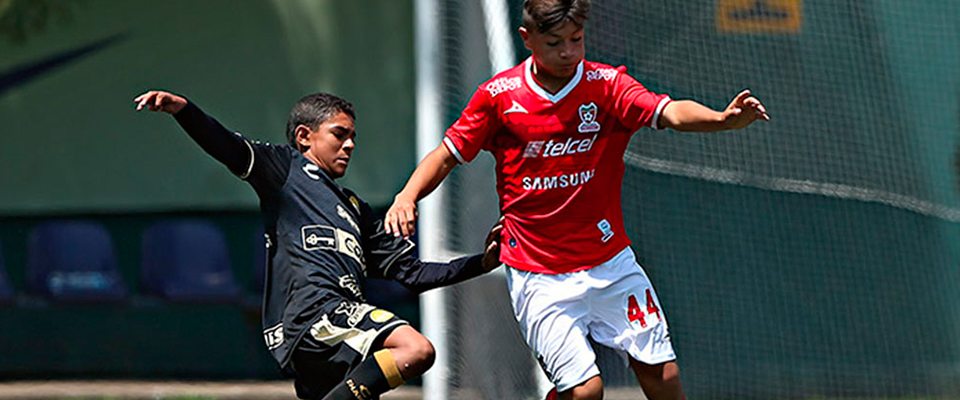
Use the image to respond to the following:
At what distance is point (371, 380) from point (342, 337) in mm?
194

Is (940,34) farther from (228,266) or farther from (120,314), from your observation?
(120,314)

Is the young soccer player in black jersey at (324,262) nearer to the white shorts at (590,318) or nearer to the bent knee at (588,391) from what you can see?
the white shorts at (590,318)

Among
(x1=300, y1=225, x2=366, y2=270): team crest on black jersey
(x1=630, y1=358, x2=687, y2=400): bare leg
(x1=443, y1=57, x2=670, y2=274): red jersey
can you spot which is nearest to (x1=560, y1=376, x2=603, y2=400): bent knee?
(x1=630, y1=358, x2=687, y2=400): bare leg

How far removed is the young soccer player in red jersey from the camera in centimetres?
464

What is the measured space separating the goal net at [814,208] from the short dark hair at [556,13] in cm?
226

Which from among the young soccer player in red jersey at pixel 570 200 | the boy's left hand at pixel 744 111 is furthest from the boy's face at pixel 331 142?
the boy's left hand at pixel 744 111

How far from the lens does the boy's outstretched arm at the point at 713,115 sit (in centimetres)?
421

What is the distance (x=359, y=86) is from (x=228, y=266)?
55.1 inches

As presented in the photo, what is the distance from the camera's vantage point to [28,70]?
27.8ft

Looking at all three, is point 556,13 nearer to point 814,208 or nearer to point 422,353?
point 422,353

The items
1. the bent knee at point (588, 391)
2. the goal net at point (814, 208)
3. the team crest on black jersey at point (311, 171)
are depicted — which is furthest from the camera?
the goal net at point (814, 208)

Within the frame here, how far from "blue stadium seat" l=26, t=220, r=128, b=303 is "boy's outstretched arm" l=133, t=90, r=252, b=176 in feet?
13.5

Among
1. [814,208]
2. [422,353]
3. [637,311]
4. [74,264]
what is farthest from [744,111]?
[74,264]

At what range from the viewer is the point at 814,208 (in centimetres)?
708
